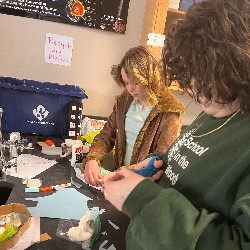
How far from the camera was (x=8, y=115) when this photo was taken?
5.80 ft

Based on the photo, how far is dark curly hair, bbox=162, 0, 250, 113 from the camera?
0.51 meters

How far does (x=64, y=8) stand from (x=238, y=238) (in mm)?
1818

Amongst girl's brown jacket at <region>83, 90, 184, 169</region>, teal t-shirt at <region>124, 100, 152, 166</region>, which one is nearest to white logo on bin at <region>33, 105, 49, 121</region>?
girl's brown jacket at <region>83, 90, 184, 169</region>

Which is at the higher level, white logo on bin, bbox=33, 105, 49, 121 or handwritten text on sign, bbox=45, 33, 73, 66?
handwritten text on sign, bbox=45, 33, 73, 66

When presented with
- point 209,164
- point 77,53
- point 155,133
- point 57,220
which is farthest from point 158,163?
point 77,53

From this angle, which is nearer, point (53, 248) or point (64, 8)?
point (53, 248)

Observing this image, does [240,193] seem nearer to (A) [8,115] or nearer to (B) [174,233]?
(B) [174,233]

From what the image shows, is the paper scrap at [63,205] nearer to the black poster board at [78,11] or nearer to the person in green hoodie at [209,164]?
the person in green hoodie at [209,164]

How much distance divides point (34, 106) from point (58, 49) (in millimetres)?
456

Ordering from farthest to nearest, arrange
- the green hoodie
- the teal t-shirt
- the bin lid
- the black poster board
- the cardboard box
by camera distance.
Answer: the black poster board, the bin lid, the teal t-shirt, the cardboard box, the green hoodie

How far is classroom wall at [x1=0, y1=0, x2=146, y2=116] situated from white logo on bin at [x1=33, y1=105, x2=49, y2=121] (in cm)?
32

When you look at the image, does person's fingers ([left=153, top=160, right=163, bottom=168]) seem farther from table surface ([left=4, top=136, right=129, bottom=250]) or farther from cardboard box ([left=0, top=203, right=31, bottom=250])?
cardboard box ([left=0, top=203, right=31, bottom=250])

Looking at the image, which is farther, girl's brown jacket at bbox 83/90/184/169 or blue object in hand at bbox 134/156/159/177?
girl's brown jacket at bbox 83/90/184/169

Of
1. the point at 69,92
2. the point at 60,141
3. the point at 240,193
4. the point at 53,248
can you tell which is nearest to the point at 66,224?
the point at 53,248
